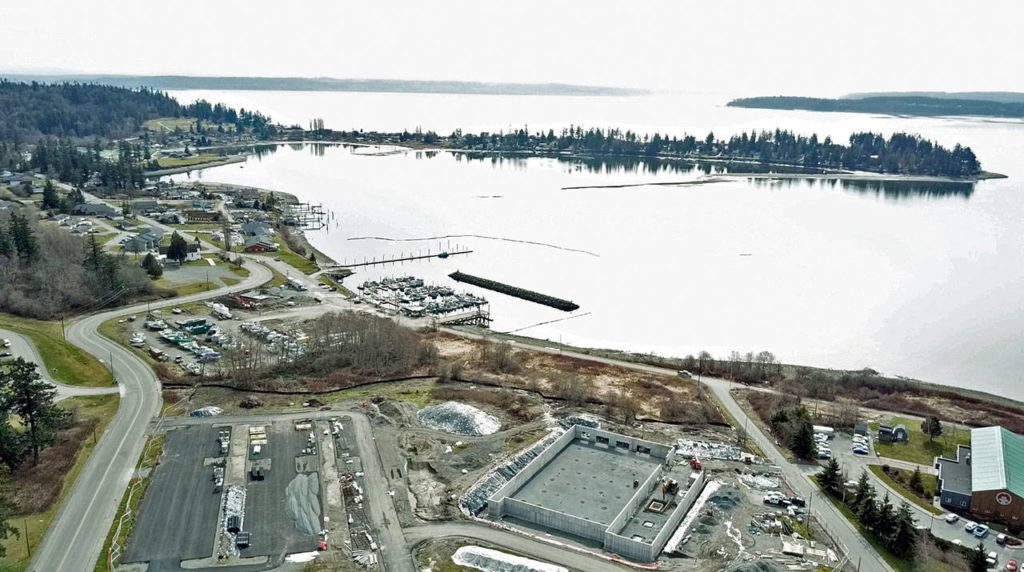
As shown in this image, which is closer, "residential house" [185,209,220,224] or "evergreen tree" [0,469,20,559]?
"evergreen tree" [0,469,20,559]

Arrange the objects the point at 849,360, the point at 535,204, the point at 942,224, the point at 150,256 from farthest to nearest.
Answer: the point at 535,204
the point at 942,224
the point at 150,256
the point at 849,360

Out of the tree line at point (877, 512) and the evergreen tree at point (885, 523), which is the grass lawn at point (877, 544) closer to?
the tree line at point (877, 512)

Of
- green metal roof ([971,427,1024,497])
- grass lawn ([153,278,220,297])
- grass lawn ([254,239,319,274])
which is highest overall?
grass lawn ([254,239,319,274])

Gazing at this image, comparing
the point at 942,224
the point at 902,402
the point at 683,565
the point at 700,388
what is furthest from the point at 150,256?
the point at 942,224

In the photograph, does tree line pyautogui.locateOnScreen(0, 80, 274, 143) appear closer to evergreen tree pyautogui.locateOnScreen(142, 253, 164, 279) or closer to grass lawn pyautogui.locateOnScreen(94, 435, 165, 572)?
evergreen tree pyautogui.locateOnScreen(142, 253, 164, 279)

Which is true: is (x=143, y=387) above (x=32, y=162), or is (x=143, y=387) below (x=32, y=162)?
→ below

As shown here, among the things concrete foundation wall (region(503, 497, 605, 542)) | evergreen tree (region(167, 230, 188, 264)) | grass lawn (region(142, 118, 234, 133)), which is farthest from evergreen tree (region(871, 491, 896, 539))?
grass lawn (region(142, 118, 234, 133))

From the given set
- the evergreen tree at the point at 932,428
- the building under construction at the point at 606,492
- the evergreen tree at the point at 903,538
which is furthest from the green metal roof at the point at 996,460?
the building under construction at the point at 606,492

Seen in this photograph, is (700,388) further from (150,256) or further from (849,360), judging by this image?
(150,256)
